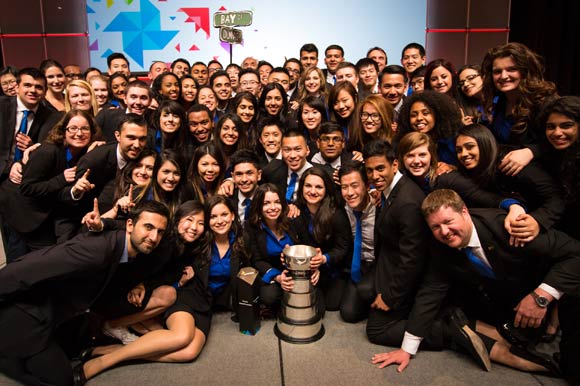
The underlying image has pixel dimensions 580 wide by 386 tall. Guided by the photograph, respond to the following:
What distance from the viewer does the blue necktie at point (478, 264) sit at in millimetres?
2160

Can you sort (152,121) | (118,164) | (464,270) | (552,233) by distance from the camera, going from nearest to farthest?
(552,233) < (464,270) < (118,164) < (152,121)

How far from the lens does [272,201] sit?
2738 millimetres

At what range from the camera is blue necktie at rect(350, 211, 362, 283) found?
2.72 meters

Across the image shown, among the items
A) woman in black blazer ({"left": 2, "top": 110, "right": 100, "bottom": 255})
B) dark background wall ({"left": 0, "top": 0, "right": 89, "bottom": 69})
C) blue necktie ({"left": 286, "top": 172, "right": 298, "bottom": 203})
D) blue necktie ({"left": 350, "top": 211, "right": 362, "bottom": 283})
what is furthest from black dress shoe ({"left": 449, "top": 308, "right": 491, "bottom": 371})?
dark background wall ({"left": 0, "top": 0, "right": 89, "bottom": 69})

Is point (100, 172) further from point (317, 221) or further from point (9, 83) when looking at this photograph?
point (9, 83)

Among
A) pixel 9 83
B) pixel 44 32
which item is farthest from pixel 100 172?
pixel 44 32

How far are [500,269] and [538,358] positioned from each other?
19.7 inches

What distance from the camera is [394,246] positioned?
2461mm

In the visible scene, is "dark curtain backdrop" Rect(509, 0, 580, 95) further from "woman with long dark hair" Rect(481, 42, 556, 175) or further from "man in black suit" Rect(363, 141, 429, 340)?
"man in black suit" Rect(363, 141, 429, 340)

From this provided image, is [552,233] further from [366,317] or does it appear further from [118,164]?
[118,164]

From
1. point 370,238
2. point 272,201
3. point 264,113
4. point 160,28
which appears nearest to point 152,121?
point 264,113

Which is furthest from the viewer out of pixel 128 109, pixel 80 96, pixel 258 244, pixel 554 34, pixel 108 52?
pixel 108 52

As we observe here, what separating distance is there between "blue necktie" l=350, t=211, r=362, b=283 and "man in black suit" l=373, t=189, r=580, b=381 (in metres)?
0.51

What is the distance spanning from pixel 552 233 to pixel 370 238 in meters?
1.08
